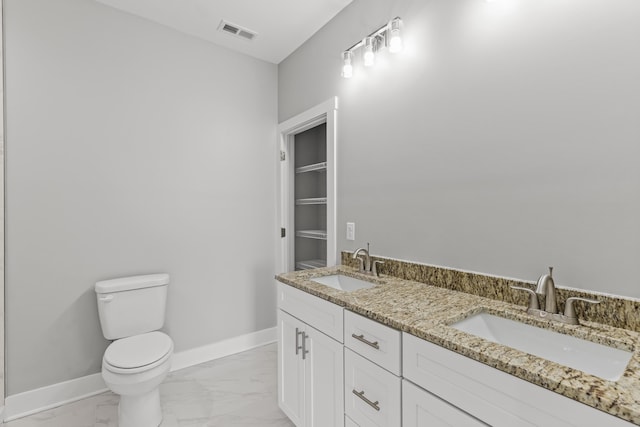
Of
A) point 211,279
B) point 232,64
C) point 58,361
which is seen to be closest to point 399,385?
point 211,279

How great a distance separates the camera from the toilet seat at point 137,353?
161 centimetres

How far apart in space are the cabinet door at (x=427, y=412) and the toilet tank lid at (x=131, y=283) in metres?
1.82

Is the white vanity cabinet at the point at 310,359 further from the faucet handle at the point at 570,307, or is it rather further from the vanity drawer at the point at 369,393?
the faucet handle at the point at 570,307

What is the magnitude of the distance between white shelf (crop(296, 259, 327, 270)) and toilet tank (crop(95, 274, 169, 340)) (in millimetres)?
1196

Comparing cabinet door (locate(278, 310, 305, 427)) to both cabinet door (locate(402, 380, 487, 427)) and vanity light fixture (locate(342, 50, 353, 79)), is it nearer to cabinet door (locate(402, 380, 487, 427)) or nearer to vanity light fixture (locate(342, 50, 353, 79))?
cabinet door (locate(402, 380, 487, 427))

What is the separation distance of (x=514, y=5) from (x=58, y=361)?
10.4 feet

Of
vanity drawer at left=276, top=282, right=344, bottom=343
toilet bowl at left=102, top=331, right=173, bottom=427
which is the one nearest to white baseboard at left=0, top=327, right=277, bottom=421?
toilet bowl at left=102, top=331, right=173, bottom=427

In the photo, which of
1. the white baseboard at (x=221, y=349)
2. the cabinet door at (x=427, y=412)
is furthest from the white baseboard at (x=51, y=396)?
the cabinet door at (x=427, y=412)

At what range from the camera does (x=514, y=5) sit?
4.14 ft

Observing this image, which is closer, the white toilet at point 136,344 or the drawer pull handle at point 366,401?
the drawer pull handle at point 366,401

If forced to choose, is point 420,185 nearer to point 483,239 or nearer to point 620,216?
point 483,239

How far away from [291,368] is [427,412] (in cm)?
88

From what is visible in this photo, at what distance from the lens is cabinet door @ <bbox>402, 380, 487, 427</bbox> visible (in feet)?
2.85

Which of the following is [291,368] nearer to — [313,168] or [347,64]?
[313,168]
